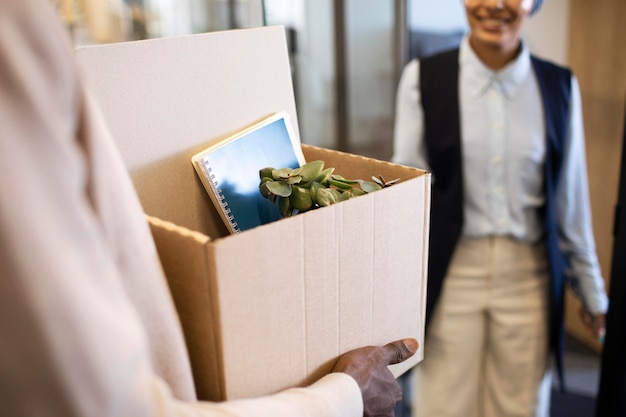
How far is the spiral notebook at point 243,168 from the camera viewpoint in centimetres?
89

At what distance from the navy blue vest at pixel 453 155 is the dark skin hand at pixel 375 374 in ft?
3.14

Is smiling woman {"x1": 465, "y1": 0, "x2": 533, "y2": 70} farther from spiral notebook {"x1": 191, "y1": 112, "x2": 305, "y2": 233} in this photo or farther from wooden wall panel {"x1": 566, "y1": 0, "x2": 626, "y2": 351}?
spiral notebook {"x1": 191, "y1": 112, "x2": 305, "y2": 233}

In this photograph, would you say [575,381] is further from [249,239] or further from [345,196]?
[249,239]

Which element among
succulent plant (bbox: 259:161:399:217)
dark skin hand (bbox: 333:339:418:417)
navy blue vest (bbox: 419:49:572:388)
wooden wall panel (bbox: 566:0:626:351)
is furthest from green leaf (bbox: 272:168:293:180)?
wooden wall panel (bbox: 566:0:626:351)

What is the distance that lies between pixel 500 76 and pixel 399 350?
1118 mm

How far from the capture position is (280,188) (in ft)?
2.79

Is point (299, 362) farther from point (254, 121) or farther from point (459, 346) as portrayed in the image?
point (459, 346)

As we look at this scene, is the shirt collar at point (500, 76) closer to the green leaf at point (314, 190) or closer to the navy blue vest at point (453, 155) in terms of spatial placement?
the navy blue vest at point (453, 155)

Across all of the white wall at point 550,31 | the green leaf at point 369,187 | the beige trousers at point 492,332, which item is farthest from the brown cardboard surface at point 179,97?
the white wall at point 550,31

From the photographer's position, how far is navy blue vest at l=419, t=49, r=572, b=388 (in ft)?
5.79

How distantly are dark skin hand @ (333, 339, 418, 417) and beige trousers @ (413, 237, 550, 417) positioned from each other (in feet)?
3.29

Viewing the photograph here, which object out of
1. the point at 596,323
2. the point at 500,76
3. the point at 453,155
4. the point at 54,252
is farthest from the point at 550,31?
the point at 54,252

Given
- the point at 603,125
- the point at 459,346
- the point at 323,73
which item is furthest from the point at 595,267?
the point at 323,73

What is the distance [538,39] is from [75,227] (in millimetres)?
2548
